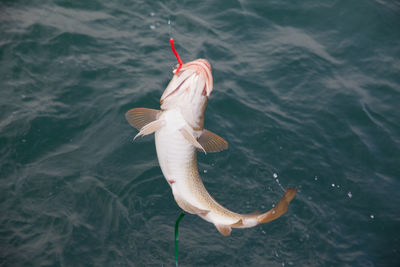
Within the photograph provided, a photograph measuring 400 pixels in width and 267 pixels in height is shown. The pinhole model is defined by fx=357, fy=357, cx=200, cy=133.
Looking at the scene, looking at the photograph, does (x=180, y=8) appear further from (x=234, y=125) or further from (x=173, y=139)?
(x=173, y=139)

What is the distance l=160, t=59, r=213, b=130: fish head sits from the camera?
412 centimetres

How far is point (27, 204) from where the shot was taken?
17.4ft

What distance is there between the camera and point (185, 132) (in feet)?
13.6

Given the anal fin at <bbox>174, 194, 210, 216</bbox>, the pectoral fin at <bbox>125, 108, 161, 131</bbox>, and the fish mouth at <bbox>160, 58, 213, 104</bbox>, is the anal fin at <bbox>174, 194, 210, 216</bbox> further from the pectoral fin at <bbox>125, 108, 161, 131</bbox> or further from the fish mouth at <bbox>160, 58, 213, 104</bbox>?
the fish mouth at <bbox>160, 58, 213, 104</bbox>

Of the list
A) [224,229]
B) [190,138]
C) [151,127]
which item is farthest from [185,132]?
[224,229]

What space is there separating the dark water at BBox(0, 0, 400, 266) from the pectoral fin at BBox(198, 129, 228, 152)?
1.63m

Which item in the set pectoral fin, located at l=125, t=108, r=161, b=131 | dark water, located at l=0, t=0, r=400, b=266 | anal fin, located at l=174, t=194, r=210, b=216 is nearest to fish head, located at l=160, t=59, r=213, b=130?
pectoral fin, located at l=125, t=108, r=161, b=131

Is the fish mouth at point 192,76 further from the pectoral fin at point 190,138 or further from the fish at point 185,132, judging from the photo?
the pectoral fin at point 190,138

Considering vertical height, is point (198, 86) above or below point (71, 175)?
above

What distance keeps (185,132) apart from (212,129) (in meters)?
2.88

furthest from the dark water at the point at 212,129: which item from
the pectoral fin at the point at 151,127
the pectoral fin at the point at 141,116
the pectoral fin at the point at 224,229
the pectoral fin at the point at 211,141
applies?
the pectoral fin at the point at 151,127

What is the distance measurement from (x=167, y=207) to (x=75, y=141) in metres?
2.07

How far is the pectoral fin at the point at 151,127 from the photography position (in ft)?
13.3

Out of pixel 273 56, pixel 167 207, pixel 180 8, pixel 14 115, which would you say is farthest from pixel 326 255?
pixel 180 8
